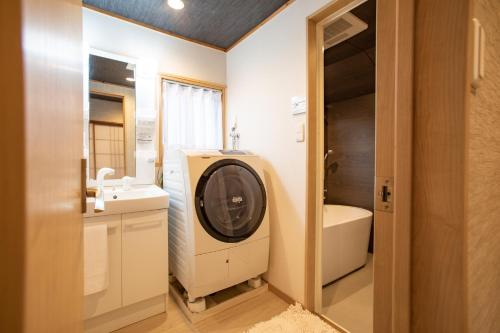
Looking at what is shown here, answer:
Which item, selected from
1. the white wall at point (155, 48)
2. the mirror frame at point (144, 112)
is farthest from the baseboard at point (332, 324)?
the white wall at point (155, 48)

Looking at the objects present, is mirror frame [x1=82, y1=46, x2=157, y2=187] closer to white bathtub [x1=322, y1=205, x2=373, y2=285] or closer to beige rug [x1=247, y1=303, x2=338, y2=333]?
beige rug [x1=247, y1=303, x2=338, y2=333]

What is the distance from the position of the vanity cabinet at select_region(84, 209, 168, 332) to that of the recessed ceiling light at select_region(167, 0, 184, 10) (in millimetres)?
1718

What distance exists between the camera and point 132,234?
1499mm

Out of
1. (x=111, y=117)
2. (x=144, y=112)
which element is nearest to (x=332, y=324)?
(x=144, y=112)

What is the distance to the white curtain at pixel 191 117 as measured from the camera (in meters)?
2.23

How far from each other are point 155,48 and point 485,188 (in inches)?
101

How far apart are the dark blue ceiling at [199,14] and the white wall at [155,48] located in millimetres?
81

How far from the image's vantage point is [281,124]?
6.12ft

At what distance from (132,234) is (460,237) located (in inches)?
66.8

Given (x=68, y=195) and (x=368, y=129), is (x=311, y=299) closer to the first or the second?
(x=68, y=195)

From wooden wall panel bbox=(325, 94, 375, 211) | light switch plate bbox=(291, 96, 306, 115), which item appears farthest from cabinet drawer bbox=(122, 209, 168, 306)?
wooden wall panel bbox=(325, 94, 375, 211)

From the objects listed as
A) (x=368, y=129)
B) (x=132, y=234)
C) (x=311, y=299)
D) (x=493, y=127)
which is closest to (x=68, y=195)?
(x=493, y=127)

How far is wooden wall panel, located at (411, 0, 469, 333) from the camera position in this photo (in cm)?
38

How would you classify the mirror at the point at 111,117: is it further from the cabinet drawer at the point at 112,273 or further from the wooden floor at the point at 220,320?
the wooden floor at the point at 220,320
